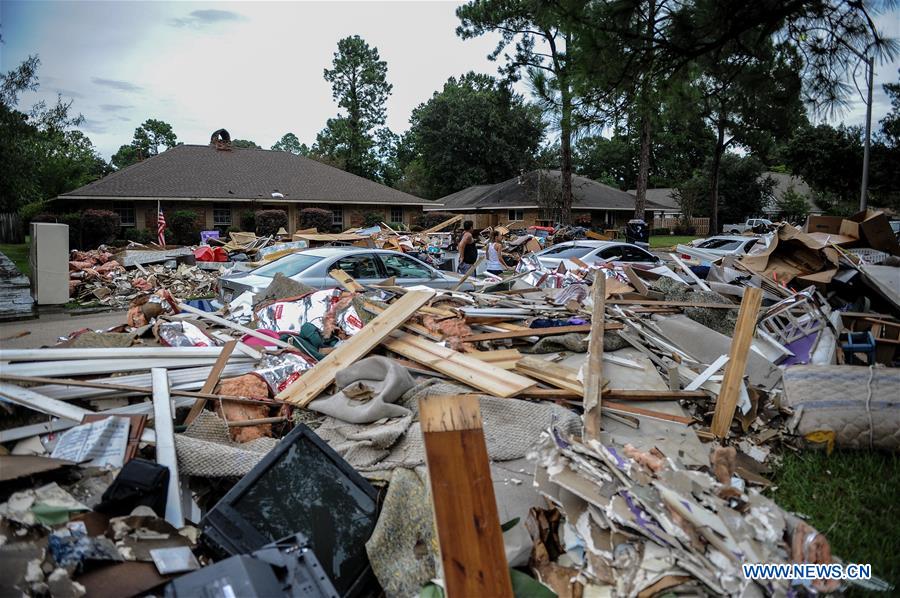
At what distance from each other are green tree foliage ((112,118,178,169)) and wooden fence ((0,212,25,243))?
57522 millimetres

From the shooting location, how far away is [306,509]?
3.24 metres

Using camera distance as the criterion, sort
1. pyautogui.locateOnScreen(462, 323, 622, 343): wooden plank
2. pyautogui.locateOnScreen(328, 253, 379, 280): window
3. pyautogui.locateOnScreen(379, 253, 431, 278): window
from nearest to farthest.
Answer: pyautogui.locateOnScreen(462, 323, 622, 343): wooden plank
pyautogui.locateOnScreen(328, 253, 379, 280): window
pyautogui.locateOnScreen(379, 253, 431, 278): window

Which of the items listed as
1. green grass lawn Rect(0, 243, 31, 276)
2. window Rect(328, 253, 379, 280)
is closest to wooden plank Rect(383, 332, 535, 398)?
window Rect(328, 253, 379, 280)

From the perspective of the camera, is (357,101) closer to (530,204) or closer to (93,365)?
(530,204)

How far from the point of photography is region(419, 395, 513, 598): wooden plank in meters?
2.53

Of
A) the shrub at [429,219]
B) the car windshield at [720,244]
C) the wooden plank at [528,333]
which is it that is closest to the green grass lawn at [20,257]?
the wooden plank at [528,333]

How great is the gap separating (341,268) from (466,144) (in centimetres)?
4650

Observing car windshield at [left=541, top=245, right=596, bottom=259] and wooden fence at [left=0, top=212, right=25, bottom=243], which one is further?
wooden fence at [left=0, top=212, right=25, bottom=243]

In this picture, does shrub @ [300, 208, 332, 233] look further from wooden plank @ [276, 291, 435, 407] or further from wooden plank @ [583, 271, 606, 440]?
wooden plank @ [583, 271, 606, 440]

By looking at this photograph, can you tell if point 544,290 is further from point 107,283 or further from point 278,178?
point 278,178

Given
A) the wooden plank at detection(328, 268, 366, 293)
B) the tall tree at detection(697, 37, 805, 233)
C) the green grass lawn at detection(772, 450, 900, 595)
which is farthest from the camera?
the wooden plank at detection(328, 268, 366, 293)

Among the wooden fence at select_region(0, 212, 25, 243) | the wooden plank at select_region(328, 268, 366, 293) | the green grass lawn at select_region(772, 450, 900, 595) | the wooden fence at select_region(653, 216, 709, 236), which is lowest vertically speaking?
the green grass lawn at select_region(772, 450, 900, 595)

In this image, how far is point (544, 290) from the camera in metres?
8.90

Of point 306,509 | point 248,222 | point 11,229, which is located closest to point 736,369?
point 306,509
